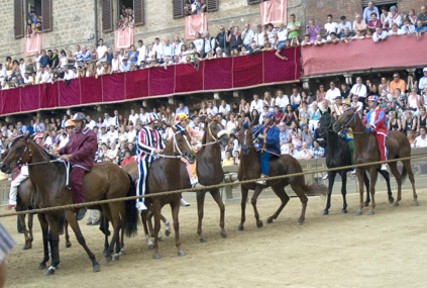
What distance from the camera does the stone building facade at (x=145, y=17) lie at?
28.4m

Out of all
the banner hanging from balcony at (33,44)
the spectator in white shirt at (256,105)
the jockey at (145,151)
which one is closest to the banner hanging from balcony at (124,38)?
the banner hanging from balcony at (33,44)

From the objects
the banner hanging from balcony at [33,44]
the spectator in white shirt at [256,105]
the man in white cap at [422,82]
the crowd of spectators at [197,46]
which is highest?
the banner hanging from balcony at [33,44]

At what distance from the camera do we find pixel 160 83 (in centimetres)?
3173

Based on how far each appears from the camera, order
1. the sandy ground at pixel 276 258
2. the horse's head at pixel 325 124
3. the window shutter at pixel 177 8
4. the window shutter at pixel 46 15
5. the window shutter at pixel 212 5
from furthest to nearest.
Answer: the window shutter at pixel 46 15, the window shutter at pixel 177 8, the window shutter at pixel 212 5, the horse's head at pixel 325 124, the sandy ground at pixel 276 258

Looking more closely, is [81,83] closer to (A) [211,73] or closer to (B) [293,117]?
(A) [211,73]

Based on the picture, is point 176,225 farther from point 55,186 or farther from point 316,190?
point 316,190

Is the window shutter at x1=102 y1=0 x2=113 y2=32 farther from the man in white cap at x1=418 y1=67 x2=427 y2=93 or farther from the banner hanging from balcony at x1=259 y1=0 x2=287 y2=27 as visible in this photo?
the man in white cap at x1=418 y1=67 x2=427 y2=93

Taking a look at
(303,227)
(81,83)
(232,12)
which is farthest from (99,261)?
(81,83)

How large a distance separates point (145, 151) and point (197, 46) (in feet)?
56.2

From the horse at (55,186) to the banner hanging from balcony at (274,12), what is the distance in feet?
57.5

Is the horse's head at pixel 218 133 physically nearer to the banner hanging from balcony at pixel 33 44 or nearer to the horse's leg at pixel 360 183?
the horse's leg at pixel 360 183

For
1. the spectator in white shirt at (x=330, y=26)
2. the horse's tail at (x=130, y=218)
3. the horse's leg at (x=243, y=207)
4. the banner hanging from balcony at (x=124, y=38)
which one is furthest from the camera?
the banner hanging from balcony at (x=124, y=38)

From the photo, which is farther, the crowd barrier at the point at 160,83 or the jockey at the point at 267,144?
the crowd barrier at the point at 160,83

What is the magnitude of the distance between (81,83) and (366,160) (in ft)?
69.5
